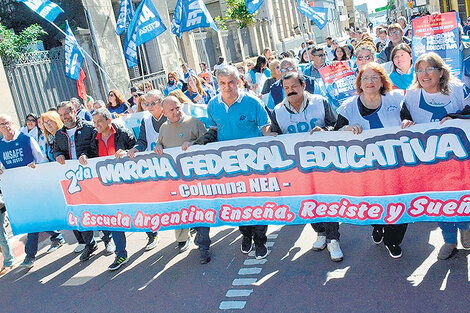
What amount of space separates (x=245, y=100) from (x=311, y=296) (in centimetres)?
200

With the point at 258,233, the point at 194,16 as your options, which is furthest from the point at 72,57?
the point at 258,233

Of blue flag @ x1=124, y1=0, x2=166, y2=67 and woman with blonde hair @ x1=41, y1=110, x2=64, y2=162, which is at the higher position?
blue flag @ x1=124, y1=0, x2=166, y2=67

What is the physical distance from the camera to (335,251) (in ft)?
16.1

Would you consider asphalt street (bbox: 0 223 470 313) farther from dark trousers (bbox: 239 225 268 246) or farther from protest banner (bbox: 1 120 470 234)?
protest banner (bbox: 1 120 470 234)

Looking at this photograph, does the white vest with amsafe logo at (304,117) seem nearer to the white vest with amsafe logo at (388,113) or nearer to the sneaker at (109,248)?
the white vest with amsafe logo at (388,113)

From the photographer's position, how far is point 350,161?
14.6ft

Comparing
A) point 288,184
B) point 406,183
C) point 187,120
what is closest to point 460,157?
point 406,183

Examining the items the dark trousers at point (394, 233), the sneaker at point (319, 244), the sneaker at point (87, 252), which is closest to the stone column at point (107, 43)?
the sneaker at point (87, 252)

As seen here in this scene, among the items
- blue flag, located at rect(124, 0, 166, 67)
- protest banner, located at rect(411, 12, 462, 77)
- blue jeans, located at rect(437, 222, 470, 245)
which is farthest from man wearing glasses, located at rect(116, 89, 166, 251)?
blue flag, located at rect(124, 0, 166, 67)

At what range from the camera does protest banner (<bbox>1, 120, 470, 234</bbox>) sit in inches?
164

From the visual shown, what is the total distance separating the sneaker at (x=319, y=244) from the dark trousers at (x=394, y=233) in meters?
0.69

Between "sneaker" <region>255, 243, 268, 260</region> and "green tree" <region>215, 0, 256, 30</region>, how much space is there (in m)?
25.3

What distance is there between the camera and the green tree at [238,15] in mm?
29625

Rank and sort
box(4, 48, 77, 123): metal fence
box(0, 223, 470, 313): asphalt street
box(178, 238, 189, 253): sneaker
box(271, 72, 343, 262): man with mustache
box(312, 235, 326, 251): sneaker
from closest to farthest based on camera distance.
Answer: box(0, 223, 470, 313): asphalt street, box(271, 72, 343, 262): man with mustache, box(312, 235, 326, 251): sneaker, box(178, 238, 189, 253): sneaker, box(4, 48, 77, 123): metal fence
